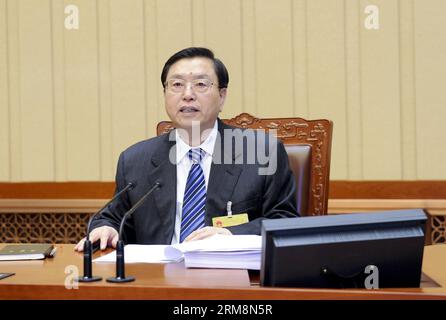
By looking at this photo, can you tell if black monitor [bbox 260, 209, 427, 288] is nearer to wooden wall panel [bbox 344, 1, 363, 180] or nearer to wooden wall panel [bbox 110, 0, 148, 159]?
wooden wall panel [bbox 344, 1, 363, 180]

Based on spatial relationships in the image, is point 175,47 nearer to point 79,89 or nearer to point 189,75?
point 79,89

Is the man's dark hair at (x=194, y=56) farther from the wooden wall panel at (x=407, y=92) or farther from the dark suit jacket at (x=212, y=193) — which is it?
the wooden wall panel at (x=407, y=92)

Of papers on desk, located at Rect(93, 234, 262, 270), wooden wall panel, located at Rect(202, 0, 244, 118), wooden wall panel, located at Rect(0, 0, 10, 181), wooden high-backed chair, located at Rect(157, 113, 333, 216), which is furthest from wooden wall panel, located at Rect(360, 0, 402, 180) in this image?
wooden wall panel, located at Rect(0, 0, 10, 181)

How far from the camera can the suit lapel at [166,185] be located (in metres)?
2.43

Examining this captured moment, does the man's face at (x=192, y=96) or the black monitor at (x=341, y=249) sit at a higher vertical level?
the man's face at (x=192, y=96)

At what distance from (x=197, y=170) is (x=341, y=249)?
115 centimetres

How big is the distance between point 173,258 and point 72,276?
0.33 meters

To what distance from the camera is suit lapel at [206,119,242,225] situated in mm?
2418

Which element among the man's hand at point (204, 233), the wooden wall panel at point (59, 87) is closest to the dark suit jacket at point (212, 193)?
the man's hand at point (204, 233)

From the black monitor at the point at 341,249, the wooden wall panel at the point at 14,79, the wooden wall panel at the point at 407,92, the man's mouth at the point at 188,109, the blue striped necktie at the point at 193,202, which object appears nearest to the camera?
the black monitor at the point at 341,249

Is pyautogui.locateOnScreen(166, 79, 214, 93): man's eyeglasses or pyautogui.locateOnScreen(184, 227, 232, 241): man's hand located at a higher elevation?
pyautogui.locateOnScreen(166, 79, 214, 93): man's eyeglasses

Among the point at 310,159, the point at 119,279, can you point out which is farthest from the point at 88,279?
the point at 310,159

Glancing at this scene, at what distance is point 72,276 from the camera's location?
161 centimetres
